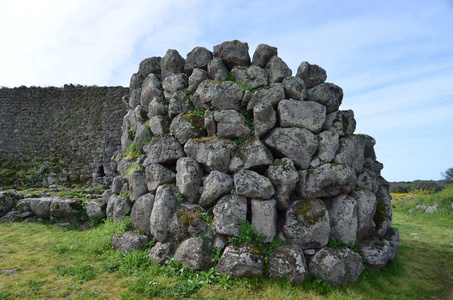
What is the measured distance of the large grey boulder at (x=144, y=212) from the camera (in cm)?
→ 680

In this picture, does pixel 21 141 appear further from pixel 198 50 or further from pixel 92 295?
pixel 92 295

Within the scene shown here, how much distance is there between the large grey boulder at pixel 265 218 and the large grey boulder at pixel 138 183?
3.07 metres

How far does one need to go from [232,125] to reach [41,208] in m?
7.61

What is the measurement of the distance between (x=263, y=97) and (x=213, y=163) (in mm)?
1992

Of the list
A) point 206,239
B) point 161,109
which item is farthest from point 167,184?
point 161,109

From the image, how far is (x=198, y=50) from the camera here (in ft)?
26.0

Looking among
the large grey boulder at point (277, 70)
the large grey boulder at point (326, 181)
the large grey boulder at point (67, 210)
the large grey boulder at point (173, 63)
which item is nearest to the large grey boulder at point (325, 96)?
the large grey boulder at point (277, 70)

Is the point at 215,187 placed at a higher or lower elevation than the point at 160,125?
lower

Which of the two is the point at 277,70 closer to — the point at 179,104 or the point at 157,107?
the point at 179,104

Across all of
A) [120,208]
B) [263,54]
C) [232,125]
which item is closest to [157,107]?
[232,125]

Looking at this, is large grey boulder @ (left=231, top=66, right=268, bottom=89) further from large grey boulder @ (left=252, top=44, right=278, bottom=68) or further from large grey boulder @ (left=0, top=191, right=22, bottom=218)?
large grey boulder @ (left=0, top=191, right=22, bottom=218)

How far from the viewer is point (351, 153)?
652 cm

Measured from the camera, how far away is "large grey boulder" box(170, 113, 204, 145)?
6883 millimetres

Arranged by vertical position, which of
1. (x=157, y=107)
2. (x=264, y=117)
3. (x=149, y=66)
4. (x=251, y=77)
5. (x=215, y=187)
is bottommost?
(x=215, y=187)
